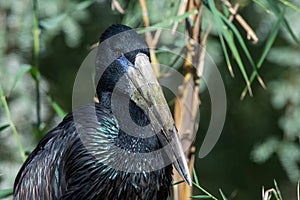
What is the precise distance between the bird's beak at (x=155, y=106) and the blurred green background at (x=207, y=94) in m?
1.71

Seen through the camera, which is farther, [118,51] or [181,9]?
[181,9]

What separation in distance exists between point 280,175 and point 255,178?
0.65 ft

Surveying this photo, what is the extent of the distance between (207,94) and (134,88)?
2362 mm

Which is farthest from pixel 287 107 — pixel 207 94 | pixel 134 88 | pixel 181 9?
pixel 134 88

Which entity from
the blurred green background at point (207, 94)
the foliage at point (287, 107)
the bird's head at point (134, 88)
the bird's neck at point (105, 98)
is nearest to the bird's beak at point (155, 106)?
the bird's head at point (134, 88)

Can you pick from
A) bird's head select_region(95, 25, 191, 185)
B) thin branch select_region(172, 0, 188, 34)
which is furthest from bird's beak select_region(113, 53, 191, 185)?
thin branch select_region(172, 0, 188, 34)

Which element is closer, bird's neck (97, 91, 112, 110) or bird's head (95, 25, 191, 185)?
bird's head (95, 25, 191, 185)

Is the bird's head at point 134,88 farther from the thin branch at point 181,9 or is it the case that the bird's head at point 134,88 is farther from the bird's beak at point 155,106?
the thin branch at point 181,9


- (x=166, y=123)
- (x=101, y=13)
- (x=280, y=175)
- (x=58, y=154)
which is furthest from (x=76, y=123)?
(x=280, y=175)

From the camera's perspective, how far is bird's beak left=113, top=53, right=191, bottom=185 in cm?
370

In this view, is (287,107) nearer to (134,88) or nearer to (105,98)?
(105,98)

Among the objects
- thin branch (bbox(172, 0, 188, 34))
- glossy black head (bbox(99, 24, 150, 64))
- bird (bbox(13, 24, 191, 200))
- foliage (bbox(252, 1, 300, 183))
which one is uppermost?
glossy black head (bbox(99, 24, 150, 64))

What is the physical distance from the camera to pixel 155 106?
3717 mm

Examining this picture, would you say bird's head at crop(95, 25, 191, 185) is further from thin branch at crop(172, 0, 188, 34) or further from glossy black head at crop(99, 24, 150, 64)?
thin branch at crop(172, 0, 188, 34)
